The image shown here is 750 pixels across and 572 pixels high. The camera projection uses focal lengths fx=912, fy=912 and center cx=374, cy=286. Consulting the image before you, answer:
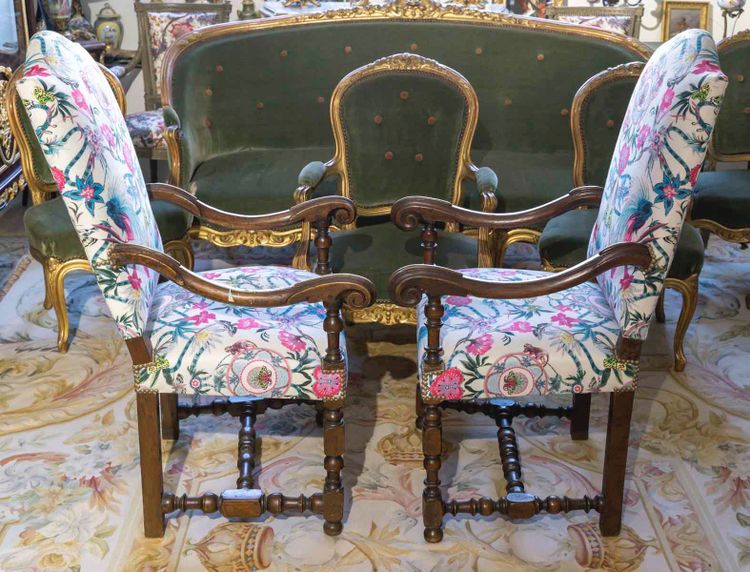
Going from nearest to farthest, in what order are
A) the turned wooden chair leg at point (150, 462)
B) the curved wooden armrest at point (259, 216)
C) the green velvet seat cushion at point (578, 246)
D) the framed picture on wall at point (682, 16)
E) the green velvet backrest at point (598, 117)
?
the turned wooden chair leg at point (150, 462), the curved wooden armrest at point (259, 216), the green velvet seat cushion at point (578, 246), the green velvet backrest at point (598, 117), the framed picture on wall at point (682, 16)

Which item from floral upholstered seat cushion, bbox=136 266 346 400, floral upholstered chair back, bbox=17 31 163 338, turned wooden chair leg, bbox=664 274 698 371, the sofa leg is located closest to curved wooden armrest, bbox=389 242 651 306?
floral upholstered seat cushion, bbox=136 266 346 400

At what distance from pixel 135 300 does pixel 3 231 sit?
8.97ft

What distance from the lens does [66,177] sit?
194cm

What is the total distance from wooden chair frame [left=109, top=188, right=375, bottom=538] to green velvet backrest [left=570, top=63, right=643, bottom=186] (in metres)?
1.26

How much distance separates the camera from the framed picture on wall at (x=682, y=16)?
5.99 m

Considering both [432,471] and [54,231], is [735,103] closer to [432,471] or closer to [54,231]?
[432,471]

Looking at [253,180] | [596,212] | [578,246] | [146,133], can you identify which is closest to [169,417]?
[253,180]

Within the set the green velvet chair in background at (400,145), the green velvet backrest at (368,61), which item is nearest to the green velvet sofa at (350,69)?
the green velvet backrest at (368,61)

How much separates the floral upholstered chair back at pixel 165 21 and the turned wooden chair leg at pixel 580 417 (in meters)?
3.68

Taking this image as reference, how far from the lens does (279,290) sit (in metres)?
2.10

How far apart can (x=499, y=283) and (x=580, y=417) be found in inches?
31.6

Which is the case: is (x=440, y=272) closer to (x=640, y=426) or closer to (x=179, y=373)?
(x=179, y=373)

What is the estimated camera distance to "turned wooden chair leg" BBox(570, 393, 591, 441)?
2.67 metres

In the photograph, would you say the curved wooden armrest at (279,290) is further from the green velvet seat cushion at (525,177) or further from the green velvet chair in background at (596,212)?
the green velvet seat cushion at (525,177)
